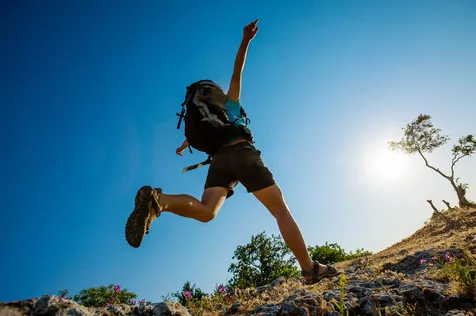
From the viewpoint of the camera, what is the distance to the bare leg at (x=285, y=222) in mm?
2871

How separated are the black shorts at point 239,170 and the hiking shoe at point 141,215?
2.57 feet

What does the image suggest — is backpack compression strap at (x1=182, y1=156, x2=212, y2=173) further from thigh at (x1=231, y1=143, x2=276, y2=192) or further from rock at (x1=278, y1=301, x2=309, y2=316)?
rock at (x1=278, y1=301, x2=309, y2=316)

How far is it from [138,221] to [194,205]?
1.71 feet

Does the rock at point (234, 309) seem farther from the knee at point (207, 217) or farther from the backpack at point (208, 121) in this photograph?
the backpack at point (208, 121)

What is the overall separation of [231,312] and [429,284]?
2.36 m

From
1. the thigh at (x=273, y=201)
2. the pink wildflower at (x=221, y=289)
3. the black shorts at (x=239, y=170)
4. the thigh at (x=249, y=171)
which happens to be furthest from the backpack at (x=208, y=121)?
the pink wildflower at (x=221, y=289)

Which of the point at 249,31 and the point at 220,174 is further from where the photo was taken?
the point at 249,31

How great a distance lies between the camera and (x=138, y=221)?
2338mm

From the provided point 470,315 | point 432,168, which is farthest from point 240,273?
point 470,315

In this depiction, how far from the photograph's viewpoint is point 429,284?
8.82 feet

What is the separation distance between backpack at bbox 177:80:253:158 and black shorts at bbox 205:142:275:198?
0.15 metres

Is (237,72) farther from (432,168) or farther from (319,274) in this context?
(432,168)

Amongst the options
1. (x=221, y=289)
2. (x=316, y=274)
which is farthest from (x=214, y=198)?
(x=221, y=289)

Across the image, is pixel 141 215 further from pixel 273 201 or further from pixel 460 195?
pixel 460 195
